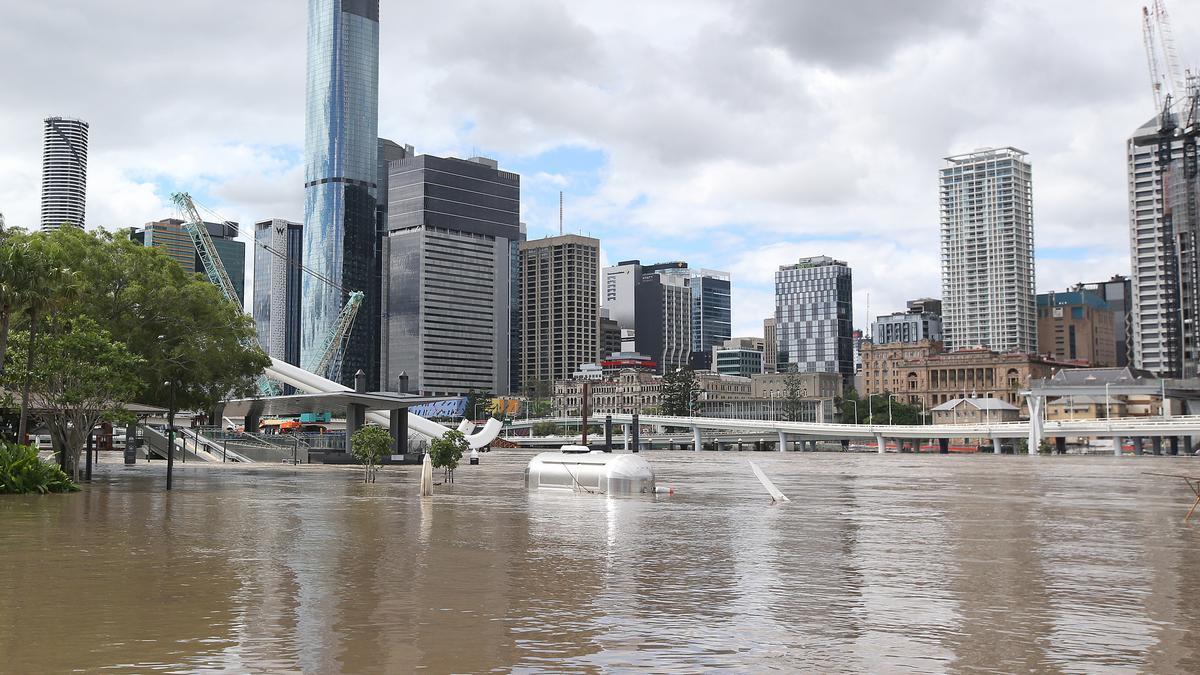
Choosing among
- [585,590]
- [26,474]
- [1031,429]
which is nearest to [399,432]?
[26,474]

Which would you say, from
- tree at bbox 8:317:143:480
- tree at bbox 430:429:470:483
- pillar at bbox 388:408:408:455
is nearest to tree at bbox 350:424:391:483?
tree at bbox 430:429:470:483

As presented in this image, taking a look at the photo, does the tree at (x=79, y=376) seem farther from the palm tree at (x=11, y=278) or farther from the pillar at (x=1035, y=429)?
the pillar at (x=1035, y=429)

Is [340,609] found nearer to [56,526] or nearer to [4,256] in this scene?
[56,526]

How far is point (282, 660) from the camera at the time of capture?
36.8ft

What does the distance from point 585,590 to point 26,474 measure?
95.1ft

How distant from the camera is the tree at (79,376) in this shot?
3988 cm

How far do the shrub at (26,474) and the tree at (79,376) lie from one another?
8.56ft

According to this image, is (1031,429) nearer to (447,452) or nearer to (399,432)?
(399,432)

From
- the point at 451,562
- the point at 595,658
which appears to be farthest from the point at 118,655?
the point at 451,562

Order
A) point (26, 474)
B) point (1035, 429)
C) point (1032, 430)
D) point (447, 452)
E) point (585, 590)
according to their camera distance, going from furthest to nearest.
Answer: point (1032, 430), point (1035, 429), point (447, 452), point (26, 474), point (585, 590)

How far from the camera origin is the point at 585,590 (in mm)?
16672

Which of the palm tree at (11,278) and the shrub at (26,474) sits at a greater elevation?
the palm tree at (11,278)

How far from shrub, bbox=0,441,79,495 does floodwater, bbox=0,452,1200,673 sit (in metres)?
4.43

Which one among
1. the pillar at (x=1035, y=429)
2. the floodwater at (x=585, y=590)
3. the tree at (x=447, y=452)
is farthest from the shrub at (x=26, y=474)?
the pillar at (x=1035, y=429)
